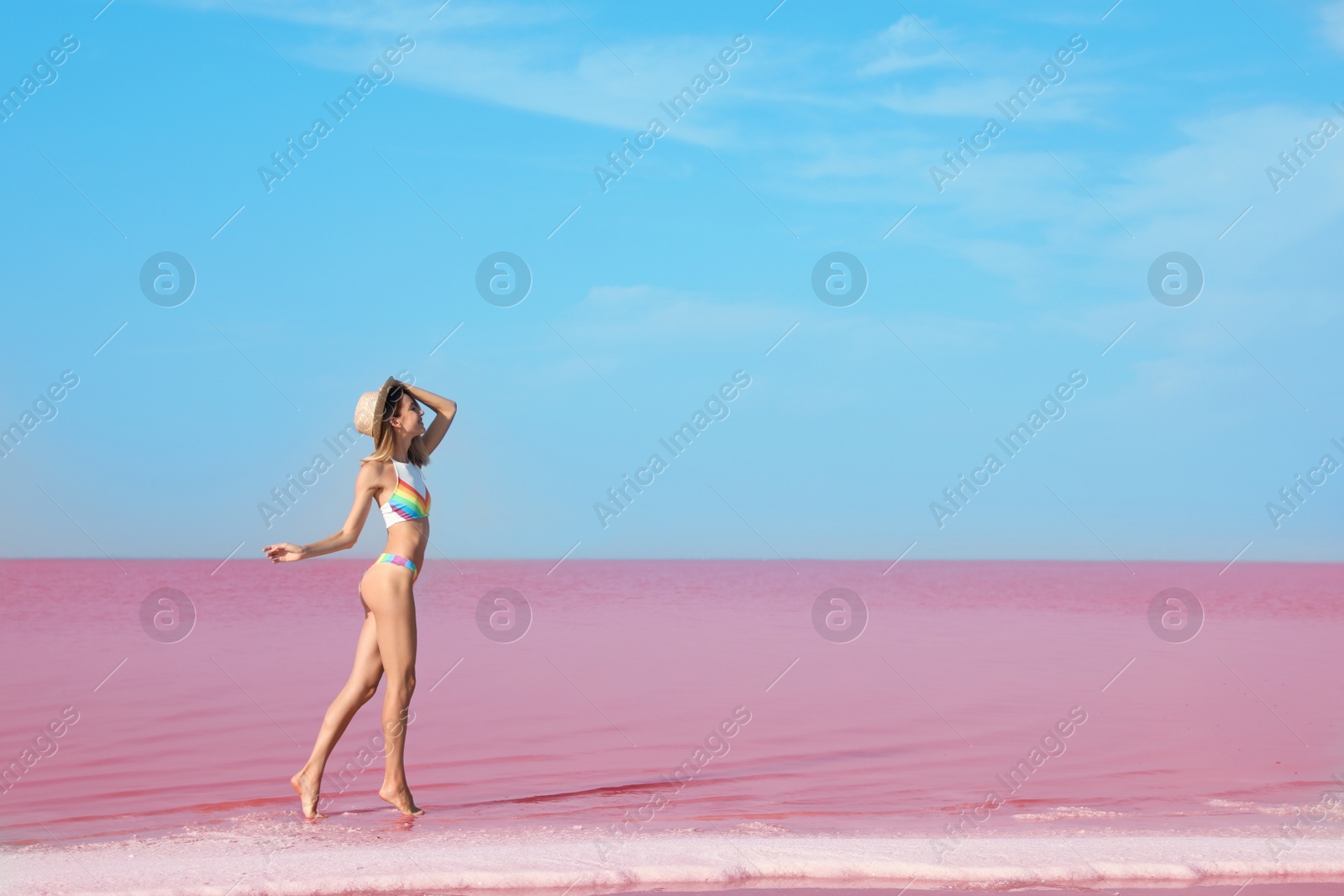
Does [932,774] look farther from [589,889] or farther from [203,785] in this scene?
[203,785]

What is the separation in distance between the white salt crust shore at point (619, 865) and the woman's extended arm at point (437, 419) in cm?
194

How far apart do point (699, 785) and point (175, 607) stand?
20536 mm

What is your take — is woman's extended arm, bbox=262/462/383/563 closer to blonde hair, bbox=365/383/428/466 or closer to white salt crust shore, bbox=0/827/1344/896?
blonde hair, bbox=365/383/428/466

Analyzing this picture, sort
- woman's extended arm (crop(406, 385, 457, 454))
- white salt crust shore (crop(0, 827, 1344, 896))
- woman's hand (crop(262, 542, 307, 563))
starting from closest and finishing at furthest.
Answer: white salt crust shore (crop(0, 827, 1344, 896)) < woman's hand (crop(262, 542, 307, 563)) < woman's extended arm (crop(406, 385, 457, 454))

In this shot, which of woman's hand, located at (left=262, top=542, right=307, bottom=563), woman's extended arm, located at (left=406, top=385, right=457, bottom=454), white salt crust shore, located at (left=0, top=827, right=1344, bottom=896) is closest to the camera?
white salt crust shore, located at (left=0, top=827, right=1344, bottom=896)

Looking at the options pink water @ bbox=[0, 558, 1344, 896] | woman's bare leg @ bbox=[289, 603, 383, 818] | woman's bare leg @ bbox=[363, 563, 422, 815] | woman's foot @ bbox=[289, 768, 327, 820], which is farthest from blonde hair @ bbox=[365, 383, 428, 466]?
pink water @ bbox=[0, 558, 1344, 896]

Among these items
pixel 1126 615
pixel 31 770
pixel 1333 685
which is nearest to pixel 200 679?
pixel 31 770

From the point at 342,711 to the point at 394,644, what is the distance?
1.46 feet

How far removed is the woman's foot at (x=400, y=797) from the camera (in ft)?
18.4

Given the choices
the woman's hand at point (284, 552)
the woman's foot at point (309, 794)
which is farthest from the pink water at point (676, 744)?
the woman's hand at point (284, 552)

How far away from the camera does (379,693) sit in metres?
12.0

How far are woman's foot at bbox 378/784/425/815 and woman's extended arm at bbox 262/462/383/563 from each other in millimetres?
1218

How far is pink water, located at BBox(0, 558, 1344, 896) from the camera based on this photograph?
529 cm

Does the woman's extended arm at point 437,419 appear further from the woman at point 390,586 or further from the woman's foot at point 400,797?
the woman's foot at point 400,797
